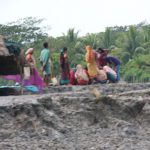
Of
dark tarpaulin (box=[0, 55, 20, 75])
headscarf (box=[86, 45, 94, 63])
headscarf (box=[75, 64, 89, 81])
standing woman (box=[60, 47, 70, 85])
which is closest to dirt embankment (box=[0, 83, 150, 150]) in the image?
dark tarpaulin (box=[0, 55, 20, 75])

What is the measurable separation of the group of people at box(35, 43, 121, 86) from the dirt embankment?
176 inches

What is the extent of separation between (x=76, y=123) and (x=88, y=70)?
620 cm

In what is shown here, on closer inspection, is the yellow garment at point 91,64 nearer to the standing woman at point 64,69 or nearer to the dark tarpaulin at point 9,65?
the standing woman at point 64,69

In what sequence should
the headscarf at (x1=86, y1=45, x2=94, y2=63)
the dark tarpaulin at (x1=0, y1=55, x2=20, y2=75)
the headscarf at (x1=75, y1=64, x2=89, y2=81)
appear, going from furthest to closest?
1. the headscarf at (x1=86, y1=45, x2=94, y2=63)
2. the headscarf at (x1=75, y1=64, x2=89, y2=81)
3. the dark tarpaulin at (x1=0, y1=55, x2=20, y2=75)

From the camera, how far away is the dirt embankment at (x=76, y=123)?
21.7 feet

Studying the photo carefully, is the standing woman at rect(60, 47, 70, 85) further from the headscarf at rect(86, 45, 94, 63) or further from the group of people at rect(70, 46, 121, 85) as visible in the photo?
the headscarf at rect(86, 45, 94, 63)

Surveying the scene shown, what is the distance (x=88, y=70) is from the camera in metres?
13.9

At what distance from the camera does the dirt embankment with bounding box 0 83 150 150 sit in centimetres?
662

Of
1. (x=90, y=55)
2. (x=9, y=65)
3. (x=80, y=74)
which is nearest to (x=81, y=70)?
(x=80, y=74)

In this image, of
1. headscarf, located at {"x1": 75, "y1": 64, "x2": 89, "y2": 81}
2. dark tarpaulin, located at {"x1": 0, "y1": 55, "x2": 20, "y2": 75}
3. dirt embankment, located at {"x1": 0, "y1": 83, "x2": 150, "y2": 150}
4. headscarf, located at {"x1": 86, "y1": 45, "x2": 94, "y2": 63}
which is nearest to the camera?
dirt embankment, located at {"x1": 0, "y1": 83, "x2": 150, "y2": 150}

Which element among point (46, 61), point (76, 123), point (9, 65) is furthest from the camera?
point (46, 61)

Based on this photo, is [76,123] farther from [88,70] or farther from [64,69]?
[64,69]

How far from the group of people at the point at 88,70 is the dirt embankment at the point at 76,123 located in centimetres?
448

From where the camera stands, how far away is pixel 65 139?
6.91m
